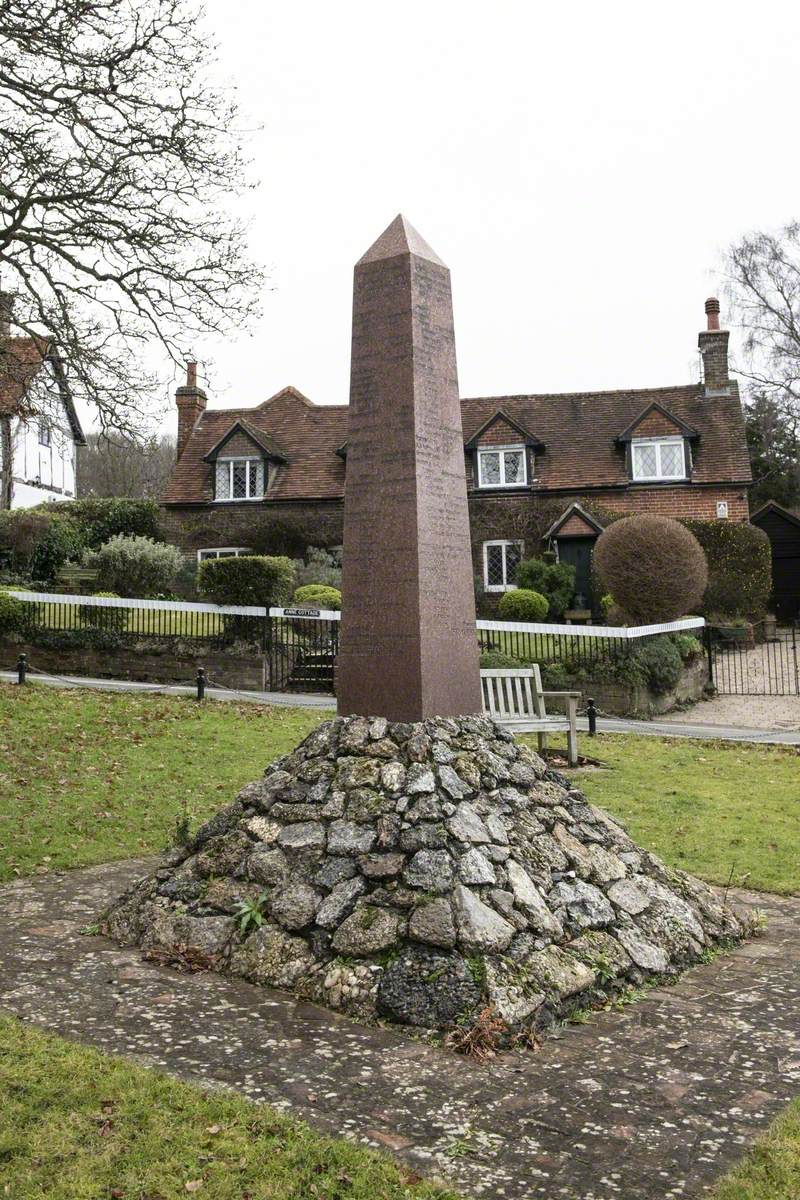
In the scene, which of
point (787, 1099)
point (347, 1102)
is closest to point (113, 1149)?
point (347, 1102)

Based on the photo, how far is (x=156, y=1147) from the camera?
3396 mm

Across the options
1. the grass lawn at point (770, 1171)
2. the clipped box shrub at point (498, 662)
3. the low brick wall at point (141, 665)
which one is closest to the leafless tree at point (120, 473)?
the low brick wall at point (141, 665)

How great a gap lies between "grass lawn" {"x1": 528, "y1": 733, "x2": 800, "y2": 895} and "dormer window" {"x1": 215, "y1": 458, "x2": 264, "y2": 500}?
19489 mm

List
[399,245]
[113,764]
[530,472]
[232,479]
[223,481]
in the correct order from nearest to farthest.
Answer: [399,245], [113,764], [530,472], [232,479], [223,481]

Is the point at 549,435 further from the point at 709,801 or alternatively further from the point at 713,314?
the point at 709,801

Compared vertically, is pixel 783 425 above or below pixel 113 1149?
above

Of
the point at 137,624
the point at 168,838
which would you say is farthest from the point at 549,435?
the point at 168,838

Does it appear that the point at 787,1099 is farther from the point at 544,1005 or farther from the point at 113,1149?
the point at 113,1149

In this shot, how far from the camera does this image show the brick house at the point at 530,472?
95.2 ft

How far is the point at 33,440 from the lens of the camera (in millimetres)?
39781

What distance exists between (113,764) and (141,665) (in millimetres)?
7713

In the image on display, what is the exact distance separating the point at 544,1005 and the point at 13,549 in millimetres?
26018

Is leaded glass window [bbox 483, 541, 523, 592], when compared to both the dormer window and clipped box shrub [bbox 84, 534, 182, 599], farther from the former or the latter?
clipped box shrub [bbox 84, 534, 182, 599]

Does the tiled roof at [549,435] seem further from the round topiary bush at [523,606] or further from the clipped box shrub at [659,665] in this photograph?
the clipped box shrub at [659,665]
